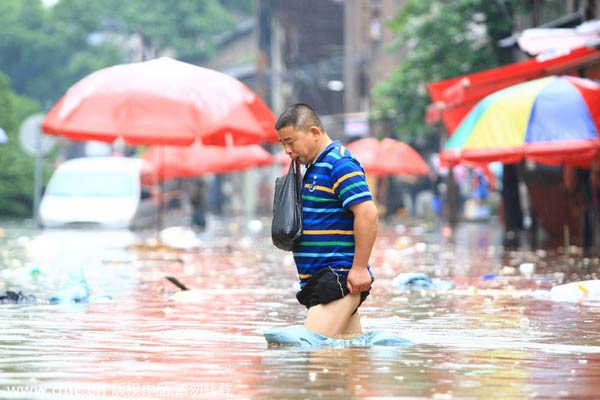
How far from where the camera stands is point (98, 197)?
118 ft

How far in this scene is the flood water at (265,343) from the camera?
264 inches

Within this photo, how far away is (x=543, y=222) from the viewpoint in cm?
2995

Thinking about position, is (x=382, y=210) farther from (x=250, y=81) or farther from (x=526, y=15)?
(x=250, y=81)

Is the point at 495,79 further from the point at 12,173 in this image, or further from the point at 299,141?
the point at 12,173

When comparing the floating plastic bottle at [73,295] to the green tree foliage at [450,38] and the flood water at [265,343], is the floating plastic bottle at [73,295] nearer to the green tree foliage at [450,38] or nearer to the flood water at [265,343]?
the flood water at [265,343]

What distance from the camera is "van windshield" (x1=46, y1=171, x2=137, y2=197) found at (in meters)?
35.9

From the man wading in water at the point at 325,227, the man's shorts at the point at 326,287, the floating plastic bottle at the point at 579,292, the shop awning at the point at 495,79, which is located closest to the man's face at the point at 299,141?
the man wading in water at the point at 325,227

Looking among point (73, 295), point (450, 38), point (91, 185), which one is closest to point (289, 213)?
point (73, 295)

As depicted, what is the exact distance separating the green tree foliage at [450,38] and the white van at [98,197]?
7.36m

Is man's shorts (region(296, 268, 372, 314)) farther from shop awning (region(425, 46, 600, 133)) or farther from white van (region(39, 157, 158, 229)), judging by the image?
white van (region(39, 157, 158, 229))

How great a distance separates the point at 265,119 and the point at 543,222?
10.6 metres

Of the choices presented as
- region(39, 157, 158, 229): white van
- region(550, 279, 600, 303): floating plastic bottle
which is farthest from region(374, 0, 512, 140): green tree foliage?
region(550, 279, 600, 303): floating plastic bottle

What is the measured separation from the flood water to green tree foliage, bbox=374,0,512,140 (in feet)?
56.4

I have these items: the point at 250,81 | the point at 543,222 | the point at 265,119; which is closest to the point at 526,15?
the point at 543,222
